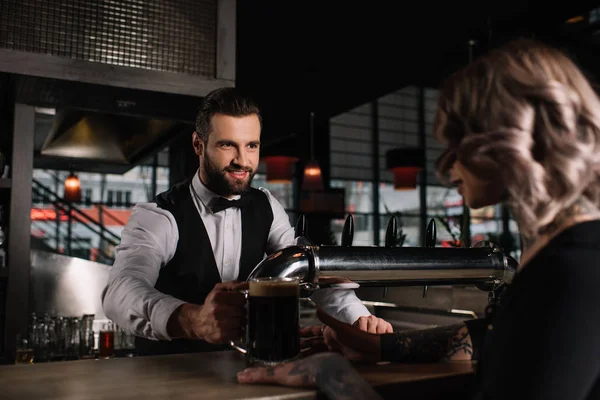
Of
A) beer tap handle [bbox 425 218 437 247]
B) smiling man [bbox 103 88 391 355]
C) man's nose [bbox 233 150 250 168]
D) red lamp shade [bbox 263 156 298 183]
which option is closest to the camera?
beer tap handle [bbox 425 218 437 247]

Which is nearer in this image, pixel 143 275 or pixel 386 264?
pixel 386 264

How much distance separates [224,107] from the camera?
2023 mm

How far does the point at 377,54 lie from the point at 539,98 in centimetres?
374

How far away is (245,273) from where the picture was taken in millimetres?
2188

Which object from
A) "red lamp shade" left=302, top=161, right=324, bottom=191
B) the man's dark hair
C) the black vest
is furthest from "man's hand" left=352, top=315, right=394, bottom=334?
"red lamp shade" left=302, top=161, right=324, bottom=191

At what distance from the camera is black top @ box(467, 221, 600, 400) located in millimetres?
773

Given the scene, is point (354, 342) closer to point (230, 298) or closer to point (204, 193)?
point (230, 298)

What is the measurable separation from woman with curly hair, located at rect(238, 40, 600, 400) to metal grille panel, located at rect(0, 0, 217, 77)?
5.52ft

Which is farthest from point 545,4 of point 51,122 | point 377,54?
point 51,122

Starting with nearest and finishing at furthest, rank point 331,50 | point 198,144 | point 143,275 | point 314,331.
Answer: point 314,331 → point 143,275 → point 198,144 → point 331,50

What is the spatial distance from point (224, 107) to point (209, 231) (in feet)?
1.52

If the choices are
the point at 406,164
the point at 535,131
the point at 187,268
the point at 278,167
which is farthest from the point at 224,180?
the point at 406,164

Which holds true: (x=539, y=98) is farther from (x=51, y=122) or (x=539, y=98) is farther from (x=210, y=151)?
(x=51, y=122)

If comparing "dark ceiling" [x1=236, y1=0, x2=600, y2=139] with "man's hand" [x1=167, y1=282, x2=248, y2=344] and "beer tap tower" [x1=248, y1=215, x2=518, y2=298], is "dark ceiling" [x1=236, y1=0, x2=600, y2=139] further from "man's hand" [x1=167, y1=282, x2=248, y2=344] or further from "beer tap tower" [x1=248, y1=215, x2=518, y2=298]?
"man's hand" [x1=167, y1=282, x2=248, y2=344]
